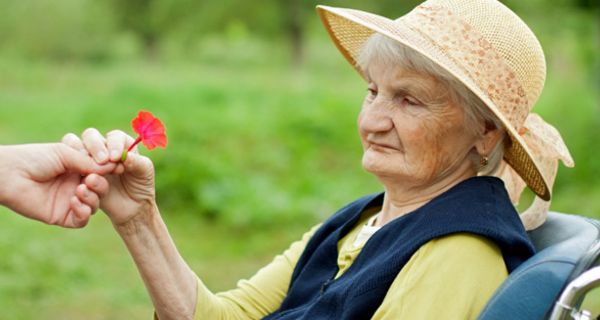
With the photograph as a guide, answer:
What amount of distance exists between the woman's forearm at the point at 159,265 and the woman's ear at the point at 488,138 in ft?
2.61

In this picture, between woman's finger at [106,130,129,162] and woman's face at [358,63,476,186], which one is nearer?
woman's finger at [106,130,129,162]

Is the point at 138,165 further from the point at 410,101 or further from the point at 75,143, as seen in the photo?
the point at 410,101

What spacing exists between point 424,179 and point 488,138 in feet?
0.60

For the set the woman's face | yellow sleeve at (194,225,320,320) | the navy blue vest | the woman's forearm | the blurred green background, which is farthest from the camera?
the blurred green background

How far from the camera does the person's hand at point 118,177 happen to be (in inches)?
79.9

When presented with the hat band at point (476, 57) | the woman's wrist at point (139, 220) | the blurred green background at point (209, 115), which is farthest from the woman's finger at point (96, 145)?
the blurred green background at point (209, 115)

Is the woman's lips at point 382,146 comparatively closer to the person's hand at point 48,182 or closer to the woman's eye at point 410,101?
the woman's eye at point 410,101

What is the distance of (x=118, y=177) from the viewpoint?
2174 millimetres

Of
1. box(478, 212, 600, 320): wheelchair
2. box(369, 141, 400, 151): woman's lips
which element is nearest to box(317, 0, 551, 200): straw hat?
box(369, 141, 400, 151): woman's lips

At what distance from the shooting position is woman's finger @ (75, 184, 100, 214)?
2.01m

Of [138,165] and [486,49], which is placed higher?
[138,165]

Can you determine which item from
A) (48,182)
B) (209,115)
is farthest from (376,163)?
(209,115)

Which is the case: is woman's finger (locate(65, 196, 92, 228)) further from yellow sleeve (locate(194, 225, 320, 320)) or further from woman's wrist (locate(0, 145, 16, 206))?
yellow sleeve (locate(194, 225, 320, 320))

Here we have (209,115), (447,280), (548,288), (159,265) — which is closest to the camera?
(548,288)
